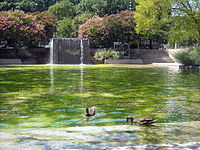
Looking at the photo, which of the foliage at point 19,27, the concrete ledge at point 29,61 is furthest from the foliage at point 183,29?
the concrete ledge at point 29,61

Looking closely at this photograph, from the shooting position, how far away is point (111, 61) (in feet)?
155

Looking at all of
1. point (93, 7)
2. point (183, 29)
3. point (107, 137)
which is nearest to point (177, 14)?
point (183, 29)

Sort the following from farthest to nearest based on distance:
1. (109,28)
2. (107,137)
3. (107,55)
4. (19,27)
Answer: (109,28)
(107,55)
(19,27)
(107,137)

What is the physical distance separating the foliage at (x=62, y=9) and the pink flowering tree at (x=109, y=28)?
23.0 metres

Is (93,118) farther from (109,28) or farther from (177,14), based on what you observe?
(109,28)

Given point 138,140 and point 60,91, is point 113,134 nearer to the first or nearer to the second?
point 138,140

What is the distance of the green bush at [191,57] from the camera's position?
112 feet

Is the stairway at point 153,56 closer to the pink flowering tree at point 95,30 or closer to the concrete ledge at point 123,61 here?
the concrete ledge at point 123,61

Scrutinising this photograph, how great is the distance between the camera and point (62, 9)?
244 feet

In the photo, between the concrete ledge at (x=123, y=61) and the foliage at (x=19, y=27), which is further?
the concrete ledge at (x=123, y=61)

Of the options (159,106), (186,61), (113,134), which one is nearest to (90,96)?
(159,106)

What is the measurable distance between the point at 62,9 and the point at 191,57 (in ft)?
147

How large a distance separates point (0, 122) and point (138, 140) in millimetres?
3492

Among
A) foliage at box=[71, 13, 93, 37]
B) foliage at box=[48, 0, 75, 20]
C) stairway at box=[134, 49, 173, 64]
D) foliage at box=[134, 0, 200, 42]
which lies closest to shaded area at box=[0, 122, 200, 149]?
foliage at box=[134, 0, 200, 42]
